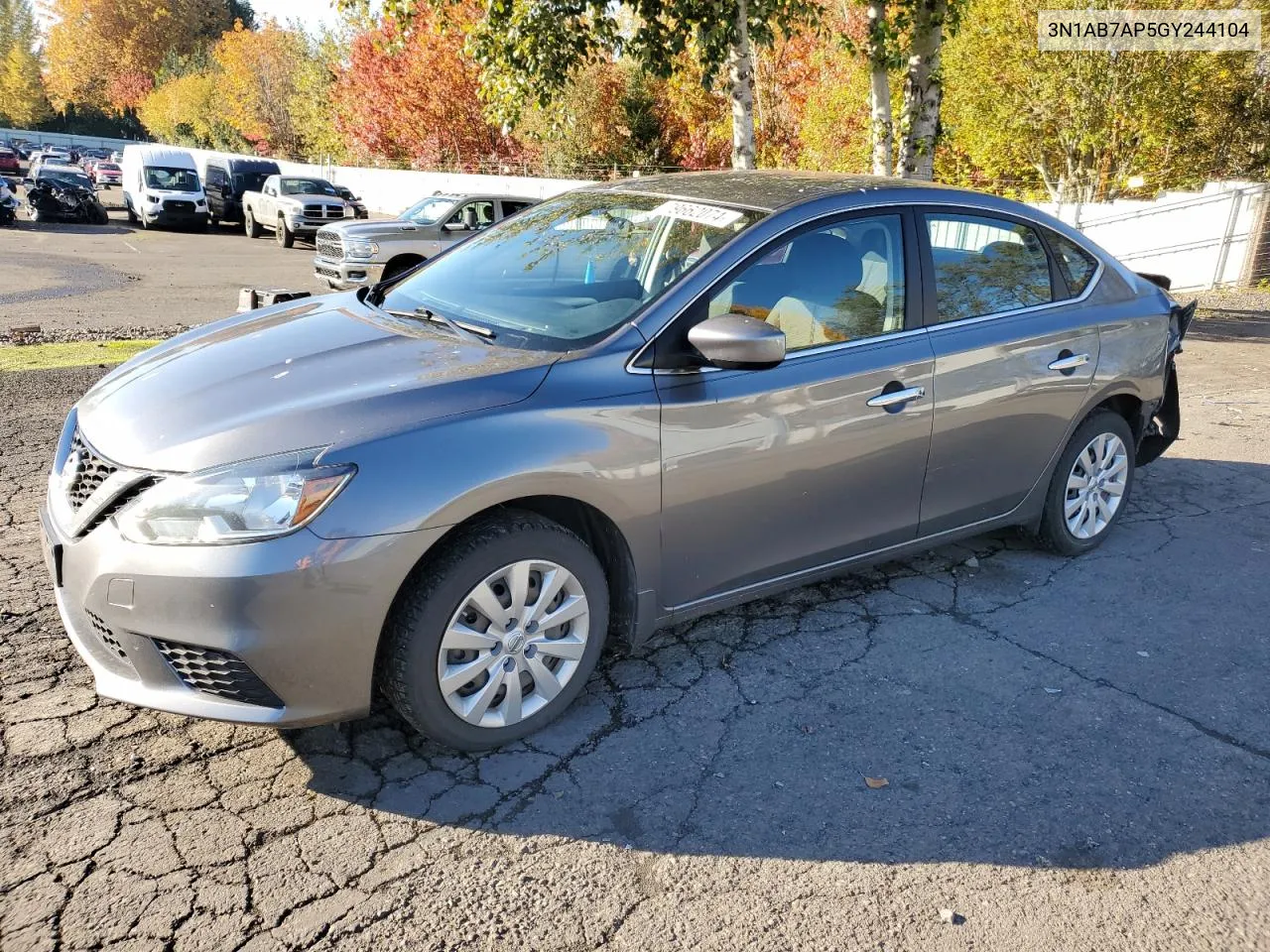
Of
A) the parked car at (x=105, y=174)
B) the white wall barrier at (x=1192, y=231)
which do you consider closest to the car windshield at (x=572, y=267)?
the white wall barrier at (x=1192, y=231)

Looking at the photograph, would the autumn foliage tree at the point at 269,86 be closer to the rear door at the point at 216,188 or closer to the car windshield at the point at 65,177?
the rear door at the point at 216,188

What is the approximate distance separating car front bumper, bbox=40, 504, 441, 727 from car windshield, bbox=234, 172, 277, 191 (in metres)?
27.1

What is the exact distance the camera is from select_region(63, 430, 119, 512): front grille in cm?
293

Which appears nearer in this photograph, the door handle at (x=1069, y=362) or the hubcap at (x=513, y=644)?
the hubcap at (x=513, y=644)

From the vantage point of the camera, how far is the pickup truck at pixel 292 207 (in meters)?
22.4

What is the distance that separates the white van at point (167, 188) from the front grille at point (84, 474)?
2483cm

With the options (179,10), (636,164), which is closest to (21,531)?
(636,164)

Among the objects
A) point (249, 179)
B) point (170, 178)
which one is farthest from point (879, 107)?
point (249, 179)

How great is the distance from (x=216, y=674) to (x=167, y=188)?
26008 mm

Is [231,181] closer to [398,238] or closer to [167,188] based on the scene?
[167,188]

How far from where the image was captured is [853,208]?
388 centimetres

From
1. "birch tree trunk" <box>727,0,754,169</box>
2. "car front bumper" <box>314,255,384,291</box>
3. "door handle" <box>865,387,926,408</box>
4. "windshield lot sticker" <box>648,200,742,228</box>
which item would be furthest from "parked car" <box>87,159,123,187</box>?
"door handle" <box>865,387,926,408</box>

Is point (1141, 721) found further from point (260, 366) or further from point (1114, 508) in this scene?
point (260, 366)

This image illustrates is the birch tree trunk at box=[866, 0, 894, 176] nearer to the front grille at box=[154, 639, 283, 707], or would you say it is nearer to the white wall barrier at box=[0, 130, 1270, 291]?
the white wall barrier at box=[0, 130, 1270, 291]
